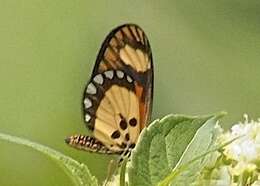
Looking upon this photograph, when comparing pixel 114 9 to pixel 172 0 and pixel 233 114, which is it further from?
pixel 233 114

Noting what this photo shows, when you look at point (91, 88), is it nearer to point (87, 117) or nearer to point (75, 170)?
point (87, 117)

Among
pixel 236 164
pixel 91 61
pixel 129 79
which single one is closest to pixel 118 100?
pixel 129 79

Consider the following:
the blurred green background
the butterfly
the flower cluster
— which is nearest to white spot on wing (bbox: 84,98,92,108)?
the butterfly

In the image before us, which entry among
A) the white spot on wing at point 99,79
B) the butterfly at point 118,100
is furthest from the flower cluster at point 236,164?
the white spot on wing at point 99,79

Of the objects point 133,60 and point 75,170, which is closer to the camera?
point 75,170

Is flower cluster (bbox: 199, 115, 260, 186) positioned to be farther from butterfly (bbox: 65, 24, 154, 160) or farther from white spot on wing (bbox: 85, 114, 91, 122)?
white spot on wing (bbox: 85, 114, 91, 122)
